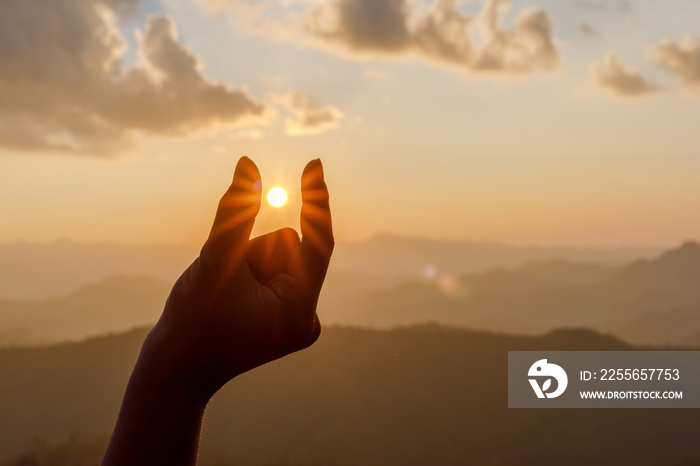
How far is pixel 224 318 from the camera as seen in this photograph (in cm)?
314

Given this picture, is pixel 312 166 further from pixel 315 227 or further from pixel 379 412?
pixel 379 412

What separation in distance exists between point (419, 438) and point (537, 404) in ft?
56.2

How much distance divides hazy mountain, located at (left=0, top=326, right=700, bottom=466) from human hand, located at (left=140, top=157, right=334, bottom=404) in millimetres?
55829

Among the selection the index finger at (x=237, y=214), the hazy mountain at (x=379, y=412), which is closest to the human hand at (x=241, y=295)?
the index finger at (x=237, y=214)

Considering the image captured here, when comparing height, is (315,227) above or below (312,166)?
below

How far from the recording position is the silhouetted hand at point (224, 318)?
9.70 ft

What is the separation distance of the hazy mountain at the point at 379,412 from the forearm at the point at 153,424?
55929mm

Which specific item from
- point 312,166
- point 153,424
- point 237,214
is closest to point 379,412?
point 153,424

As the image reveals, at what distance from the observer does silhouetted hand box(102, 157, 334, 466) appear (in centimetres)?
296

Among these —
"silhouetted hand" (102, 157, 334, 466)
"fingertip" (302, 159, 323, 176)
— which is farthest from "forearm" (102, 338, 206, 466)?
"fingertip" (302, 159, 323, 176)

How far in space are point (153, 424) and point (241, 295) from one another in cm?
87

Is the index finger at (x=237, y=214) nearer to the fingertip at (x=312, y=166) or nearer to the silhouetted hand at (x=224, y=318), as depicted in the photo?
the silhouetted hand at (x=224, y=318)

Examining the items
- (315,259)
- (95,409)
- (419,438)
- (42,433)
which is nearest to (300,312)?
(315,259)

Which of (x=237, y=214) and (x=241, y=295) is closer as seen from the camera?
(x=237, y=214)
